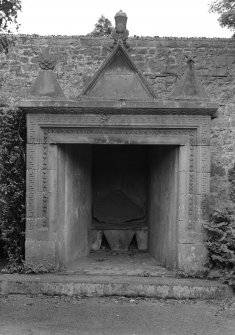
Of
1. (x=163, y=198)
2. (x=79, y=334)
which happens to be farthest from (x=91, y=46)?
(x=79, y=334)

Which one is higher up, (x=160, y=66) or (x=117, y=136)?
(x=160, y=66)

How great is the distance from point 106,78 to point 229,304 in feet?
12.0

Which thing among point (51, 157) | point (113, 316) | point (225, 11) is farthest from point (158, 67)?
point (113, 316)

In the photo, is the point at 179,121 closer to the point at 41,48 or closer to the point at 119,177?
the point at 119,177

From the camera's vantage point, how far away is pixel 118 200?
30.2 feet

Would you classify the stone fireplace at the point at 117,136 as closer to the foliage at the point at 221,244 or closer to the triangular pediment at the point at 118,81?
the triangular pediment at the point at 118,81

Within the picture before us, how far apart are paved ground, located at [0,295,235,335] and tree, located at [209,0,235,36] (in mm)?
8423

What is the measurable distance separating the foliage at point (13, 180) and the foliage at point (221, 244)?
2770mm

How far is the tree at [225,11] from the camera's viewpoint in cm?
1182

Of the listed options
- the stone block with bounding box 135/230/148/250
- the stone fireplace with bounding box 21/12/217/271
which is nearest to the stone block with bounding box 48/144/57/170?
the stone fireplace with bounding box 21/12/217/271

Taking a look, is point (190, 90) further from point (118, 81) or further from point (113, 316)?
point (113, 316)

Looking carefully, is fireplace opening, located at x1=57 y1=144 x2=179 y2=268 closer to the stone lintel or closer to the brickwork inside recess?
the stone lintel

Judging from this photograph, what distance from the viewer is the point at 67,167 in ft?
23.2

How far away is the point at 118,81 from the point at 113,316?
11.3 ft
